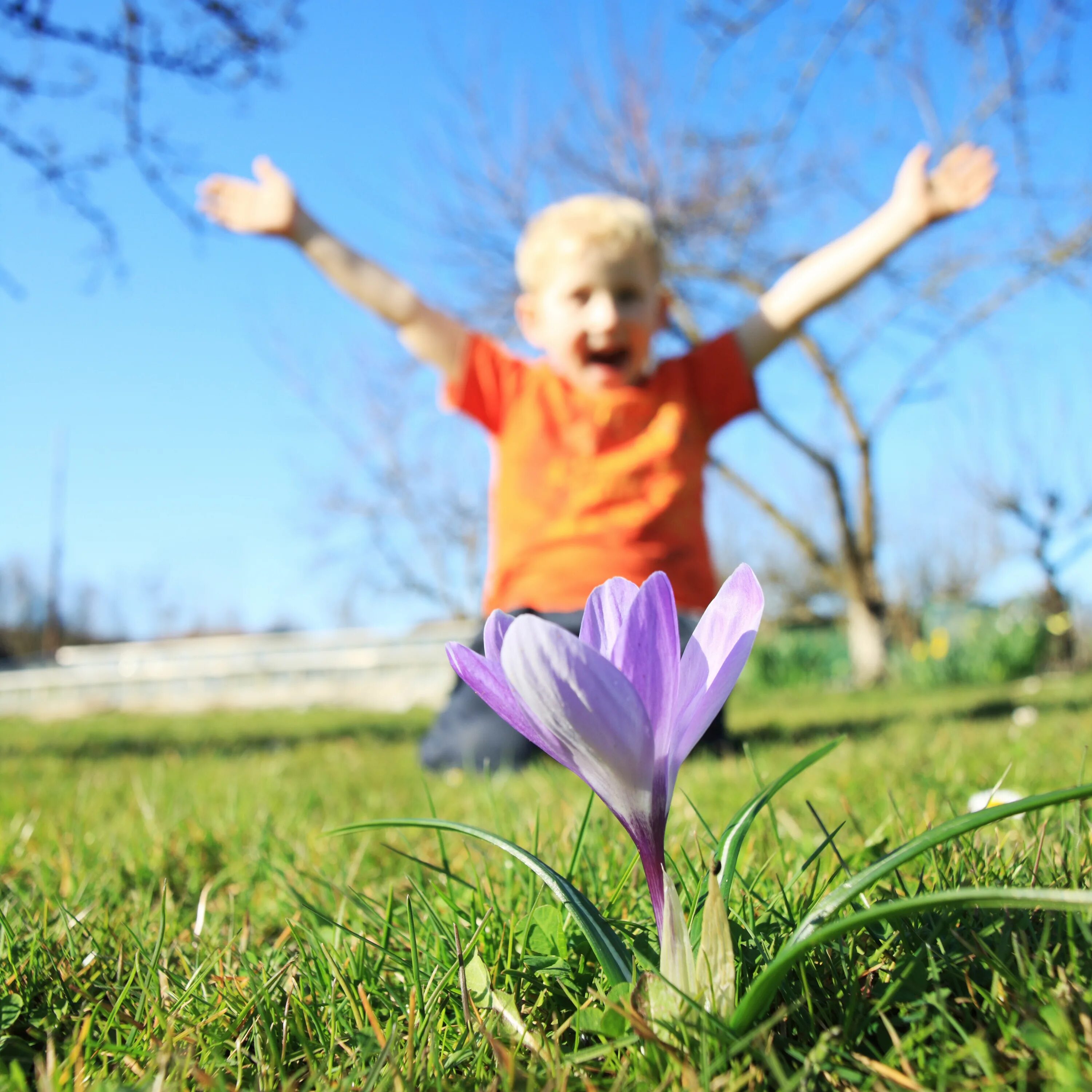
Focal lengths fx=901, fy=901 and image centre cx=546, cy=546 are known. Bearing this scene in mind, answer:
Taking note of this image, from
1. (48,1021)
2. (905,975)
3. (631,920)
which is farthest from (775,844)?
(48,1021)

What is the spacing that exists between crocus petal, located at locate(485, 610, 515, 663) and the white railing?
32.9ft

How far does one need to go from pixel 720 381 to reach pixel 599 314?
0.70 meters

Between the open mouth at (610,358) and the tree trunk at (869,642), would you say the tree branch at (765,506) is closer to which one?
the tree trunk at (869,642)

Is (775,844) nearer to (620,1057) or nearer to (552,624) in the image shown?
(620,1057)

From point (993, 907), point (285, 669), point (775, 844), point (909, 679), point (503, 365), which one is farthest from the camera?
point (285, 669)

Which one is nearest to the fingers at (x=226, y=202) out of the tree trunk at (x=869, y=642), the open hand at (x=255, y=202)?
the open hand at (x=255, y=202)

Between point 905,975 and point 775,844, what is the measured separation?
0.80 metres

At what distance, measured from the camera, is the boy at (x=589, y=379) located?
121 inches

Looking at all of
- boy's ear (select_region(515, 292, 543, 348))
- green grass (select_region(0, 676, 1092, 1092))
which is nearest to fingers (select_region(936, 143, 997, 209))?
boy's ear (select_region(515, 292, 543, 348))

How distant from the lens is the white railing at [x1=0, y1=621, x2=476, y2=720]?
1256 centimetres

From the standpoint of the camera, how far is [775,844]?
4.93 feet

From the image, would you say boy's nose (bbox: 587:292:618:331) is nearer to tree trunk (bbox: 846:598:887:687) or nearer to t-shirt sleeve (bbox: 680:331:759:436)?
t-shirt sleeve (bbox: 680:331:759:436)

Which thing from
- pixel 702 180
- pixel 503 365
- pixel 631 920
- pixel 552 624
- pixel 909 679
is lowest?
pixel 909 679

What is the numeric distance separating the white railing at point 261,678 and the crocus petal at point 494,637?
394 inches
